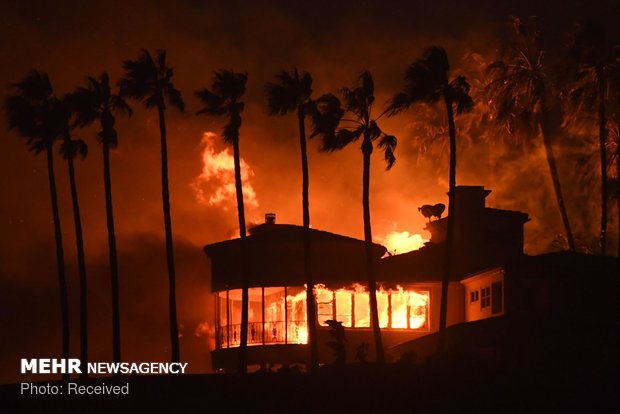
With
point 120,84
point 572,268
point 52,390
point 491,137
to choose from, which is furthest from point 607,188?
point 52,390

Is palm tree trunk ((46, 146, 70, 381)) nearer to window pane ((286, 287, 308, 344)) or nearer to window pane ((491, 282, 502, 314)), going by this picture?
window pane ((286, 287, 308, 344))

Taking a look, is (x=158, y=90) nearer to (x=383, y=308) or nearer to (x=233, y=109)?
(x=233, y=109)

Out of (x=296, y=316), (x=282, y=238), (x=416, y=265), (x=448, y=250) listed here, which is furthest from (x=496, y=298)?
(x=282, y=238)

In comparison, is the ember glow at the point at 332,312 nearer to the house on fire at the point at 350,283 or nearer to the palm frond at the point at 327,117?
the house on fire at the point at 350,283

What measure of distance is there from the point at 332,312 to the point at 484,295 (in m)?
8.00

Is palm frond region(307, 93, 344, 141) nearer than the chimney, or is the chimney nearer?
palm frond region(307, 93, 344, 141)

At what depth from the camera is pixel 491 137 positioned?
68.2 metres

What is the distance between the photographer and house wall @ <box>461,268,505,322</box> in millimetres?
55688

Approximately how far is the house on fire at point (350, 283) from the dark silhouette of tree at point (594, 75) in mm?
4404

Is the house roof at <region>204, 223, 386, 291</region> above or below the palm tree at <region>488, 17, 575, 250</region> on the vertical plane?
below

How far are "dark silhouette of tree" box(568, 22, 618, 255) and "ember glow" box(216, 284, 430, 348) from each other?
9.92 meters

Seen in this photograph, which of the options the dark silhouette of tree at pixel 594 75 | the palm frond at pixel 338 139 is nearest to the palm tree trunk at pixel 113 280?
the palm frond at pixel 338 139

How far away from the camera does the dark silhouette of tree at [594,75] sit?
61781mm

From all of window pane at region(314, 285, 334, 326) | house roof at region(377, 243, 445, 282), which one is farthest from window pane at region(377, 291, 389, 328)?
window pane at region(314, 285, 334, 326)
